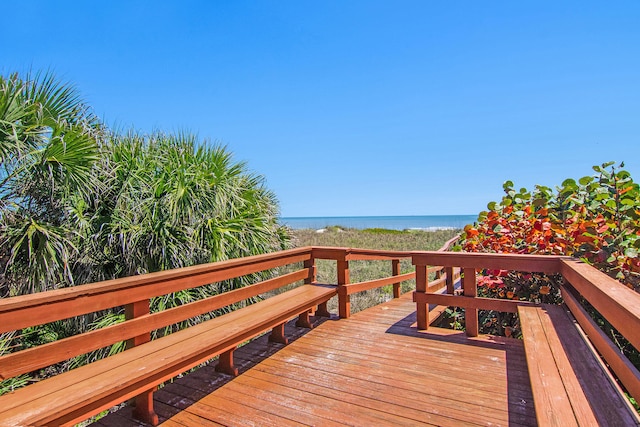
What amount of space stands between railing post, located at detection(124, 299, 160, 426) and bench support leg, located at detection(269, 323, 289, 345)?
58.0 inches

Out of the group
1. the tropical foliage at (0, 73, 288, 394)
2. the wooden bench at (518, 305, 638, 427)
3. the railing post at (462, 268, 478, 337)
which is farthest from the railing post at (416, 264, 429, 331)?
the tropical foliage at (0, 73, 288, 394)

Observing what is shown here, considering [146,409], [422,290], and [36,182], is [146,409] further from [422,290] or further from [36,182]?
[36,182]

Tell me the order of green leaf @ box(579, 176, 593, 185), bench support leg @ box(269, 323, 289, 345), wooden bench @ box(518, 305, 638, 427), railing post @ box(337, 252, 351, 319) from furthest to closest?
1. railing post @ box(337, 252, 351, 319)
2. bench support leg @ box(269, 323, 289, 345)
3. green leaf @ box(579, 176, 593, 185)
4. wooden bench @ box(518, 305, 638, 427)

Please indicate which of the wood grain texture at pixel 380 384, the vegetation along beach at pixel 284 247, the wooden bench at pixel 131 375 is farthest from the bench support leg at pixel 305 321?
the wooden bench at pixel 131 375

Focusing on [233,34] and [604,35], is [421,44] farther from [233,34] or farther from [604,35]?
[233,34]

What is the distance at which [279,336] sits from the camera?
12.0 ft

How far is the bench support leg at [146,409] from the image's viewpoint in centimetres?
224

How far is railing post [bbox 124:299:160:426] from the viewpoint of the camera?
225cm

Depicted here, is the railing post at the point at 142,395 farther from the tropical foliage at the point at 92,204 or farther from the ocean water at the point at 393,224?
the ocean water at the point at 393,224

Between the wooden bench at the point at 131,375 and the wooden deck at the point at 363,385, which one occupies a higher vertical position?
the wooden bench at the point at 131,375

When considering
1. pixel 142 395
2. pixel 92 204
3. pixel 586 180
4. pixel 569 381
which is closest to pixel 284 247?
pixel 92 204

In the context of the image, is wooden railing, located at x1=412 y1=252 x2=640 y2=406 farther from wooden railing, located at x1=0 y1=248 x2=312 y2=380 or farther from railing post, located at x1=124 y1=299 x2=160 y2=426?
railing post, located at x1=124 y1=299 x2=160 y2=426

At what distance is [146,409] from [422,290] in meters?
2.74

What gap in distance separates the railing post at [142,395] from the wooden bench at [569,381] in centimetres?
223
